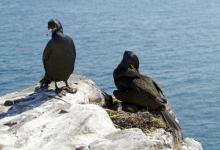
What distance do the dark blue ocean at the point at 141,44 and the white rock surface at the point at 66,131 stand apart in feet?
64.9

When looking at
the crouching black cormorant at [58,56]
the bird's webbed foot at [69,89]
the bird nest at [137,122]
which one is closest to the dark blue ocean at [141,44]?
the crouching black cormorant at [58,56]

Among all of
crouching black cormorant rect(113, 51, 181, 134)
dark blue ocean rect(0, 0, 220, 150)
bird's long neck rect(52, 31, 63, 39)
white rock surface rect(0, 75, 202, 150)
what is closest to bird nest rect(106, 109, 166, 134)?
white rock surface rect(0, 75, 202, 150)

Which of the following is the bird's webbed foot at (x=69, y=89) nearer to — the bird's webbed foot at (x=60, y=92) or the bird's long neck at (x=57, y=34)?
the bird's webbed foot at (x=60, y=92)

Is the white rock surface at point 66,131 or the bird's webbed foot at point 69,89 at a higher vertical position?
the white rock surface at point 66,131

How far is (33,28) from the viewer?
67312 mm

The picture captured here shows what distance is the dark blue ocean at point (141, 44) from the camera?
39544mm

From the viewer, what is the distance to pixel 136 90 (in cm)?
1419

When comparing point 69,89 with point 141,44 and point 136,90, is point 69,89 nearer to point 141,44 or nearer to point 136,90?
point 136,90

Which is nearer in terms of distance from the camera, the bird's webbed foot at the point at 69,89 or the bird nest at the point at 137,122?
the bird nest at the point at 137,122

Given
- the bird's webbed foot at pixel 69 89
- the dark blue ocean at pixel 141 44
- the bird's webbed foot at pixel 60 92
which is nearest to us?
the bird's webbed foot at pixel 60 92

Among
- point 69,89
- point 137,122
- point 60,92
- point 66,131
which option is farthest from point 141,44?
point 66,131

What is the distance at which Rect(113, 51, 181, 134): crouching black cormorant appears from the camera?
13.9m

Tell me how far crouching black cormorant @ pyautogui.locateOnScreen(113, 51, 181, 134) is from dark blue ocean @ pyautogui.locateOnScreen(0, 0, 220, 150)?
16.9 m

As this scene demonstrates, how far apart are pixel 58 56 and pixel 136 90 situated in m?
1.86
